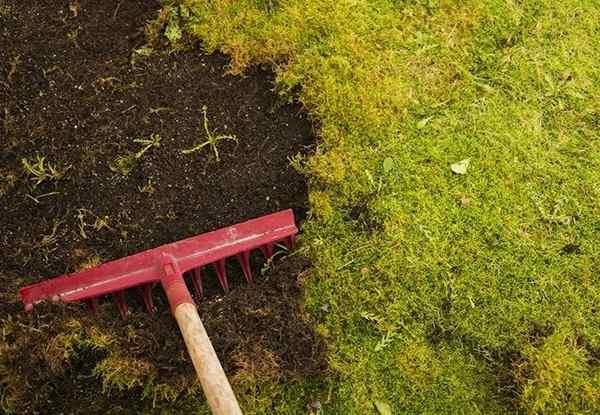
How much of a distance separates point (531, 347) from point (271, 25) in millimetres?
2134

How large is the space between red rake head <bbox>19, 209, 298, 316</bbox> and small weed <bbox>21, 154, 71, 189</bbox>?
556 mm

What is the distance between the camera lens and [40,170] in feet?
9.72

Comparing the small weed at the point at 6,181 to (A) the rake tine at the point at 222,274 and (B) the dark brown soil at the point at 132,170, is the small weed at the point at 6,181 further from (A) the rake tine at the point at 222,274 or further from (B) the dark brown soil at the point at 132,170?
(A) the rake tine at the point at 222,274

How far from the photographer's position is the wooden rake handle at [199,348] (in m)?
2.21

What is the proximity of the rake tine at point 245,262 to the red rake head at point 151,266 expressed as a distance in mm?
36

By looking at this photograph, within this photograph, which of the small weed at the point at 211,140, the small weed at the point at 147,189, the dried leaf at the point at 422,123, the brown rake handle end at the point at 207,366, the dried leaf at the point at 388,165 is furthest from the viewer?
the dried leaf at the point at 422,123

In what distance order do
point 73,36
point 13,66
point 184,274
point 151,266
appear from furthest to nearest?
point 73,36
point 13,66
point 184,274
point 151,266

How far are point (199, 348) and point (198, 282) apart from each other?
1.77ft

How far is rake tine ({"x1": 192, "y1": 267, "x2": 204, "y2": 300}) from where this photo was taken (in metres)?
2.81

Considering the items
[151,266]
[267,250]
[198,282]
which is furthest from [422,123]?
[151,266]

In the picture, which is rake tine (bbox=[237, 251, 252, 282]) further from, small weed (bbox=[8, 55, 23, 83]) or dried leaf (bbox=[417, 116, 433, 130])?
small weed (bbox=[8, 55, 23, 83])

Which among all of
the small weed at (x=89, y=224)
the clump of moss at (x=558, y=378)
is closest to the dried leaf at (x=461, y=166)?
the clump of moss at (x=558, y=378)

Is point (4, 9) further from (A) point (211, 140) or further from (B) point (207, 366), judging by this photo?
(B) point (207, 366)

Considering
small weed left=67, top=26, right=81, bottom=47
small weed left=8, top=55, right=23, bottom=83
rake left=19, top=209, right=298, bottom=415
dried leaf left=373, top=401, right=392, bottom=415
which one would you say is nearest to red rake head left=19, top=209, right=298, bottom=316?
rake left=19, top=209, right=298, bottom=415
